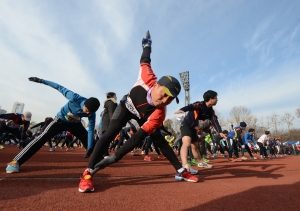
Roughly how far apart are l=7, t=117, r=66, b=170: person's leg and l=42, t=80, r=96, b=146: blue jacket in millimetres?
155

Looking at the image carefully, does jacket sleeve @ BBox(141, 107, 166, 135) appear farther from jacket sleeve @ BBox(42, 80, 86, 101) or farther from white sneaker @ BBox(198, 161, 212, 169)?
white sneaker @ BBox(198, 161, 212, 169)

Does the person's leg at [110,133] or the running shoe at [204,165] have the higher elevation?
the person's leg at [110,133]

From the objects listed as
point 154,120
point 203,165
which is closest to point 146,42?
point 154,120

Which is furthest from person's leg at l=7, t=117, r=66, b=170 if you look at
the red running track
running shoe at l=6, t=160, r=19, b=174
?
the red running track

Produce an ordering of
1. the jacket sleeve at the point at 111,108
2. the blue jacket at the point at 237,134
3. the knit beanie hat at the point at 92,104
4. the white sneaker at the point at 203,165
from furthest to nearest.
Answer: the blue jacket at the point at 237,134
the white sneaker at the point at 203,165
the jacket sleeve at the point at 111,108
the knit beanie hat at the point at 92,104

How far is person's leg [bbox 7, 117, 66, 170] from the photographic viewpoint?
3318 mm

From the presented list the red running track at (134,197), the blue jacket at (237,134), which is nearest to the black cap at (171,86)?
the red running track at (134,197)

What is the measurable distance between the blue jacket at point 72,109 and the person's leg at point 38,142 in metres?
0.15

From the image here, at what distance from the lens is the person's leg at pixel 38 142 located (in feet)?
10.9

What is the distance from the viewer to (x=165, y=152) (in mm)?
3270

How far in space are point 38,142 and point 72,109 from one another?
2.85 feet

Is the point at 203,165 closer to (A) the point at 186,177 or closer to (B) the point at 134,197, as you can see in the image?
(A) the point at 186,177

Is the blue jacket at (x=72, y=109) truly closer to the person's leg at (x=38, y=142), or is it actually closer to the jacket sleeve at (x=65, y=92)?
the jacket sleeve at (x=65, y=92)

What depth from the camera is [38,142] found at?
136 inches
